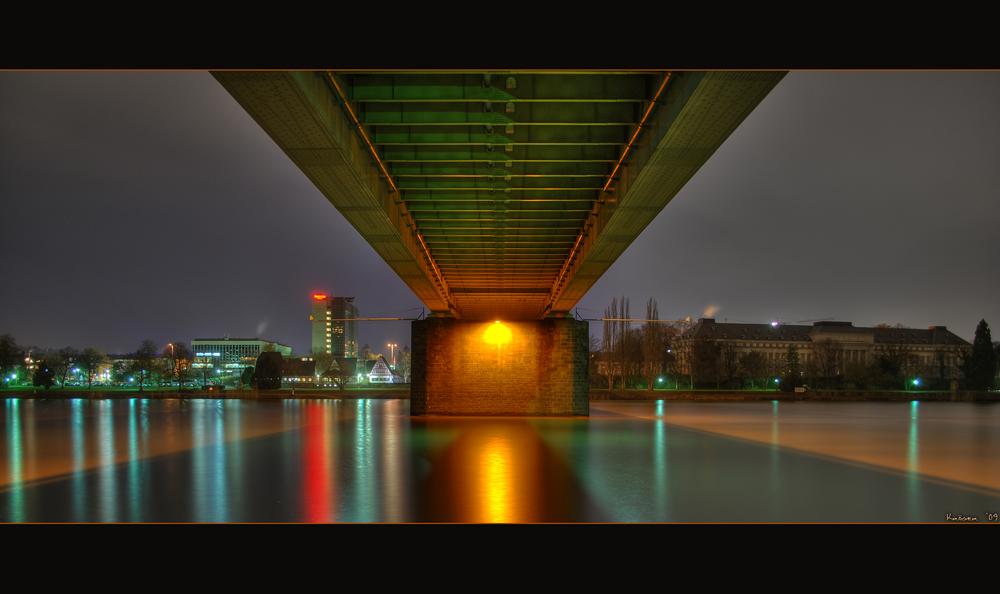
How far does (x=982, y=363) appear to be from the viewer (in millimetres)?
64562

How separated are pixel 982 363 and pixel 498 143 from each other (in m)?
80.2

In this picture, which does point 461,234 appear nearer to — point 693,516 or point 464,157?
point 464,157

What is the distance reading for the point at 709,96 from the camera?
738 cm

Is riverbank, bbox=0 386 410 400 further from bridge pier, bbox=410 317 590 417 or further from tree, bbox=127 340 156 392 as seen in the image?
bridge pier, bbox=410 317 590 417

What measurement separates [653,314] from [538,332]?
45.5 m

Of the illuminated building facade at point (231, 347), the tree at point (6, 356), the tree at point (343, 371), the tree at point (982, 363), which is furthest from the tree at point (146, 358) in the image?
the tree at point (982, 363)

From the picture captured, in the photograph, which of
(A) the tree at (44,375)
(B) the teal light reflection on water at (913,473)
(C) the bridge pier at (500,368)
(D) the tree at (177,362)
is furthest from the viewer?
(D) the tree at (177,362)

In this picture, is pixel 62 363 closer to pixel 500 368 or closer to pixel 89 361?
pixel 89 361

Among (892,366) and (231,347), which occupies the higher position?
(892,366)

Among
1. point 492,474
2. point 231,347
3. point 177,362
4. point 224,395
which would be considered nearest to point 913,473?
point 492,474

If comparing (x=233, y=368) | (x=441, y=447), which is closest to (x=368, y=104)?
(x=441, y=447)

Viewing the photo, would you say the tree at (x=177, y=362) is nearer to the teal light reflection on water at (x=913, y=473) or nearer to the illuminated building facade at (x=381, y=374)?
the illuminated building facade at (x=381, y=374)

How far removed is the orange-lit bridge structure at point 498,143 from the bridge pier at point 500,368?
40.4ft

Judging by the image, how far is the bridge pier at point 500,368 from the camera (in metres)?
30.1
